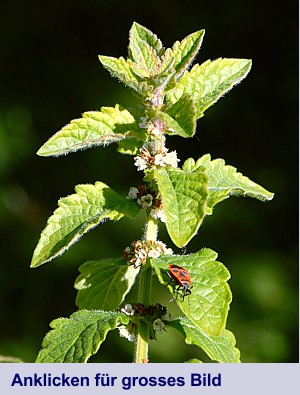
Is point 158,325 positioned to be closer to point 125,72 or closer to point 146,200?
point 146,200

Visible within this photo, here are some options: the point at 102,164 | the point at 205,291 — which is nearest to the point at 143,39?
the point at 205,291

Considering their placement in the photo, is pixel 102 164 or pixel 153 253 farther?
pixel 102 164

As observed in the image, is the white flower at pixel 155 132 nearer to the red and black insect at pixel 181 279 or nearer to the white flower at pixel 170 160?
the white flower at pixel 170 160

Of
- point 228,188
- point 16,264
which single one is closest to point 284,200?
point 16,264

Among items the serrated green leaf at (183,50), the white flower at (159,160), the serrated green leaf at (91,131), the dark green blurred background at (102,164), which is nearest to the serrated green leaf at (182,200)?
the white flower at (159,160)

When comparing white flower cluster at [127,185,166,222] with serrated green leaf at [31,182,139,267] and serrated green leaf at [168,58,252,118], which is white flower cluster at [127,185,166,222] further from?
serrated green leaf at [168,58,252,118]

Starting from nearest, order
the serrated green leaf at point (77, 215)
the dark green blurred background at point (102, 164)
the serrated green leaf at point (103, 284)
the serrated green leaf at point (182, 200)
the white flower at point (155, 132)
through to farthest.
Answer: the serrated green leaf at point (182, 200) < the serrated green leaf at point (77, 215) < the white flower at point (155, 132) < the serrated green leaf at point (103, 284) < the dark green blurred background at point (102, 164)

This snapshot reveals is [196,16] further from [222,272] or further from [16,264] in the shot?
[222,272]
